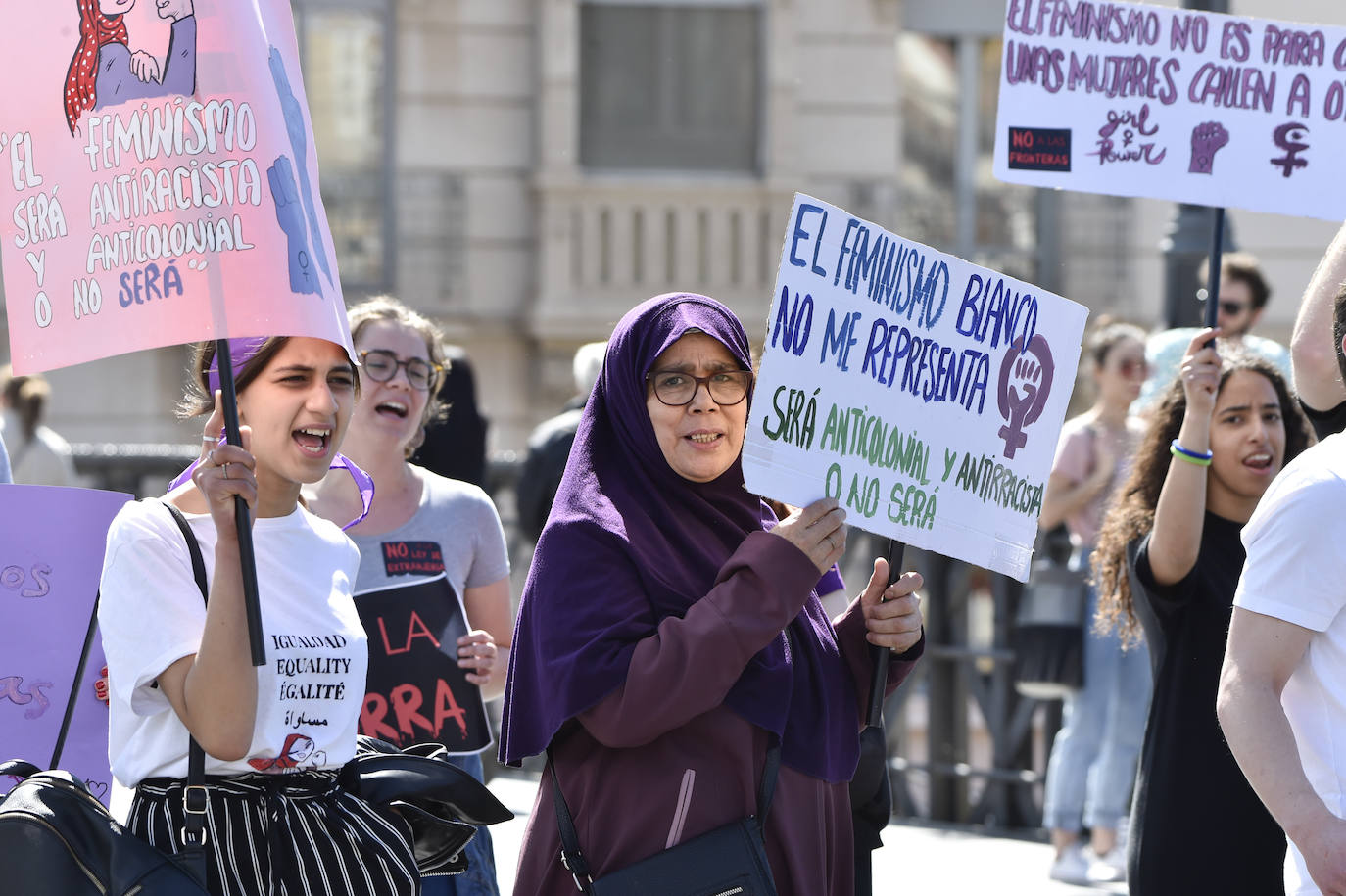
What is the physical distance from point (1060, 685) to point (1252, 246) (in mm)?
8956

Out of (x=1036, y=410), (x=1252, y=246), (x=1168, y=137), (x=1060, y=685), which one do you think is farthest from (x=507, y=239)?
(x=1036, y=410)

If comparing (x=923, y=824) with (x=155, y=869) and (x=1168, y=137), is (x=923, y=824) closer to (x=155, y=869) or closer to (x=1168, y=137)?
(x=1168, y=137)

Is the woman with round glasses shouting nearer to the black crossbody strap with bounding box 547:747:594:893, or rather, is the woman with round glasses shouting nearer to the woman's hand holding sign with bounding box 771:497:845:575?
the black crossbody strap with bounding box 547:747:594:893

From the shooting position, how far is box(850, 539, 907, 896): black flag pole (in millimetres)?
3357

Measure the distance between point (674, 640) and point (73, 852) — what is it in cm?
92

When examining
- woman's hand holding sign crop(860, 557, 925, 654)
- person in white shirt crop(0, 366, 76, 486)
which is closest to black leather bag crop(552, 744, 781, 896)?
woman's hand holding sign crop(860, 557, 925, 654)

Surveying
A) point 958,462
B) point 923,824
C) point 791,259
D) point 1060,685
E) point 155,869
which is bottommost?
point 923,824

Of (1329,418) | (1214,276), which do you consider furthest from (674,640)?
(1214,276)

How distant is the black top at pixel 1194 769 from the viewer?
381 cm

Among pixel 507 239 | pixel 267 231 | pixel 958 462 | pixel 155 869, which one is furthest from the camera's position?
pixel 507 239

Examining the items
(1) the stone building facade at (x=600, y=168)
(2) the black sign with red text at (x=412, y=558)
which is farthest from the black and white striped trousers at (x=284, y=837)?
(1) the stone building facade at (x=600, y=168)

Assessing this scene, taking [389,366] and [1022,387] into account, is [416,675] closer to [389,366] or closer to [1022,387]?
[389,366]

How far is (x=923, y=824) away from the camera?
26.3 feet

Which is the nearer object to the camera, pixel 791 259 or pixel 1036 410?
pixel 791 259
